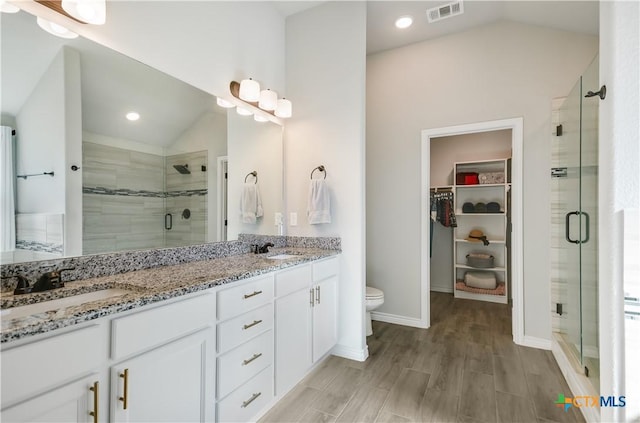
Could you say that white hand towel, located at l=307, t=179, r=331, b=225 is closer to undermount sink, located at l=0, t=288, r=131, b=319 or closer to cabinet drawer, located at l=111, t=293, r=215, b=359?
cabinet drawer, located at l=111, t=293, r=215, b=359

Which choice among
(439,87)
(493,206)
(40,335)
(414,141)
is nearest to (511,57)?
(439,87)

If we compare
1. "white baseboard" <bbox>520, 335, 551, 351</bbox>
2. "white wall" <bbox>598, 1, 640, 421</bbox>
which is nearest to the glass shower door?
"white baseboard" <bbox>520, 335, 551, 351</bbox>

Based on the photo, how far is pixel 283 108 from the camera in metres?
2.59

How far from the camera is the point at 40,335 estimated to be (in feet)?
2.72

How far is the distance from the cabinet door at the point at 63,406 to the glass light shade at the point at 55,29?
146 centimetres

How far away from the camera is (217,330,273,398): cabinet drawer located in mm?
1415

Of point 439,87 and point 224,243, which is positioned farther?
point 439,87

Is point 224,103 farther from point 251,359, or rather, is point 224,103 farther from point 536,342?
point 536,342

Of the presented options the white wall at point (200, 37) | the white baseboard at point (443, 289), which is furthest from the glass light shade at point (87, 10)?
the white baseboard at point (443, 289)

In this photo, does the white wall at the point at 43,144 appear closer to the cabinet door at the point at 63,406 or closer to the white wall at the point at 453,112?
the cabinet door at the point at 63,406

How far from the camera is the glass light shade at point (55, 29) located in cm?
128

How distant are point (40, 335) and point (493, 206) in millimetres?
4662

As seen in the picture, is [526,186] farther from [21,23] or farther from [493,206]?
[21,23]

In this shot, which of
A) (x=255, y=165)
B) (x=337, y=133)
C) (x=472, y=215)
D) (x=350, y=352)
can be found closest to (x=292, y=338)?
(x=350, y=352)
